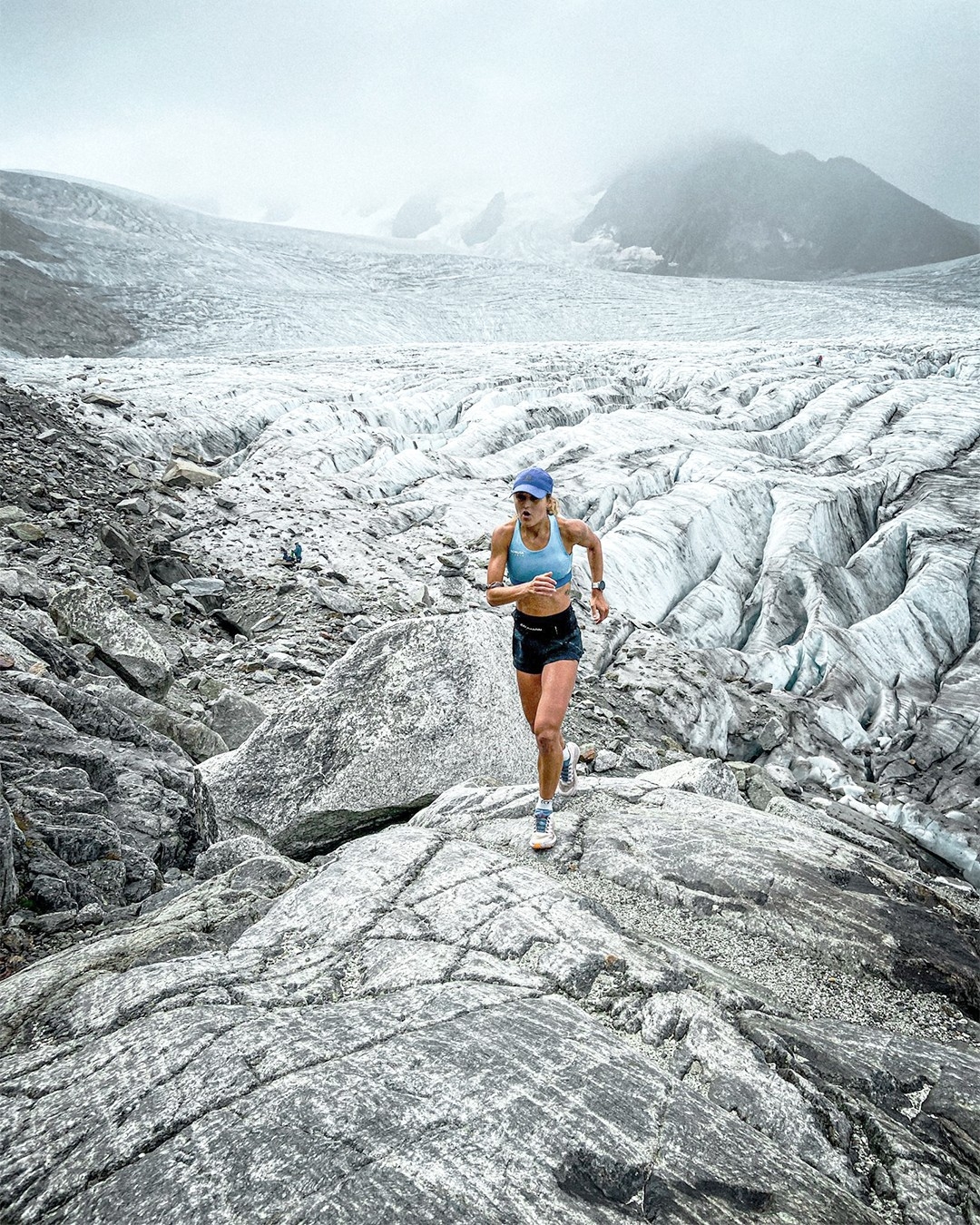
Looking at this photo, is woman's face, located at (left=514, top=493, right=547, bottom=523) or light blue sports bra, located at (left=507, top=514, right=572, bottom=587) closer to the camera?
woman's face, located at (left=514, top=493, right=547, bottom=523)

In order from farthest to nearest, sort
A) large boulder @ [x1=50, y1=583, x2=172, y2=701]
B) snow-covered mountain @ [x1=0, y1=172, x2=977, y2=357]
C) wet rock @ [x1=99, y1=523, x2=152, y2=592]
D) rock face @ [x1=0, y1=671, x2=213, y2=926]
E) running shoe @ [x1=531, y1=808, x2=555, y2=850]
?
snow-covered mountain @ [x1=0, y1=172, x2=977, y2=357]
wet rock @ [x1=99, y1=523, x2=152, y2=592]
large boulder @ [x1=50, y1=583, x2=172, y2=701]
running shoe @ [x1=531, y1=808, x2=555, y2=850]
rock face @ [x1=0, y1=671, x2=213, y2=926]

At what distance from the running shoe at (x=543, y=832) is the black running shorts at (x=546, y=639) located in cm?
104

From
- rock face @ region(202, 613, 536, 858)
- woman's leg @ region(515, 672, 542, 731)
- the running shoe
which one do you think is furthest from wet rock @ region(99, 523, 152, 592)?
the running shoe

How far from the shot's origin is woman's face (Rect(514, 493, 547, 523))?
5.00 meters

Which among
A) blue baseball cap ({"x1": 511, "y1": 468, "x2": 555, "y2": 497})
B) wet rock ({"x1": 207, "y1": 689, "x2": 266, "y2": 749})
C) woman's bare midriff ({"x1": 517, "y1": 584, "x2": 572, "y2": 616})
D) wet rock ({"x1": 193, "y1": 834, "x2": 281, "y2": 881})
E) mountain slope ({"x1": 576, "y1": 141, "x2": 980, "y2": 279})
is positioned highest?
mountain slope ({"x1": 576, "y1": 141, "x2": 980, "y2": 279})

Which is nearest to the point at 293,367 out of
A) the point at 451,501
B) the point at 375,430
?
the point at 375,430

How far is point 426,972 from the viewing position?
12.2 ft

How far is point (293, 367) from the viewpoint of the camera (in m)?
29.7

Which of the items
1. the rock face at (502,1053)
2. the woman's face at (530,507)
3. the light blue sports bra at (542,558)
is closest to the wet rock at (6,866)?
the rock face at (502,1053)

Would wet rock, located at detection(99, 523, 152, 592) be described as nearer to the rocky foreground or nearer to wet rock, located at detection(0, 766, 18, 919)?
the rocky foreground

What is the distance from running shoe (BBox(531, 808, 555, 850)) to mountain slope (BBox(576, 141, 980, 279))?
10633 centimetres

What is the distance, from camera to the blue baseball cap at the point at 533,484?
4941 mm

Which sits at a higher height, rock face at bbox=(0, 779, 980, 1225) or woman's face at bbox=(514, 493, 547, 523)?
woman's face at bbox=(514, 493, 547, 523)

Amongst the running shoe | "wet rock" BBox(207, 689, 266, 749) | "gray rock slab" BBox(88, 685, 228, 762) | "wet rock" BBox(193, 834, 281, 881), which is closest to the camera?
the running shoe
